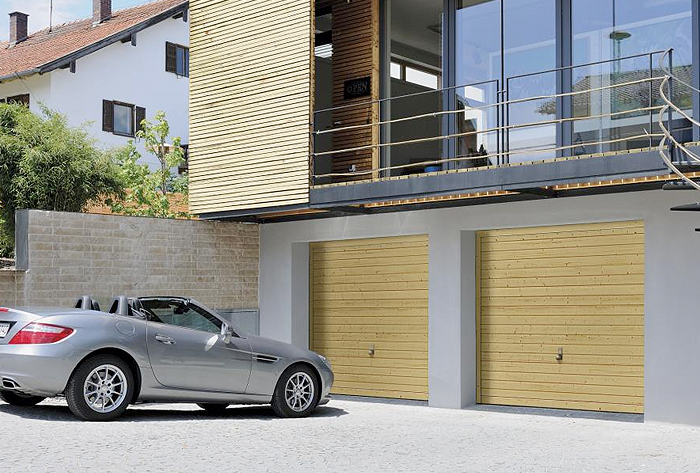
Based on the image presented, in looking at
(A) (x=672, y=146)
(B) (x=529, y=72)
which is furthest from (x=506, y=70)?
(A) (x=672, y=146)

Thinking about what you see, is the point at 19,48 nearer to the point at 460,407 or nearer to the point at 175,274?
the point at 175,274

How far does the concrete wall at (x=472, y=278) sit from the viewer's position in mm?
12094

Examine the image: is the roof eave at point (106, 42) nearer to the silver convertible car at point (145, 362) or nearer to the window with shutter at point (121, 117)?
the window with shutter at point (121, 117)

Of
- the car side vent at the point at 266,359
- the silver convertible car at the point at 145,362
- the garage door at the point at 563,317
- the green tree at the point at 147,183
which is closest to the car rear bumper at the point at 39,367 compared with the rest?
the silver convertible car at the point at 145,362

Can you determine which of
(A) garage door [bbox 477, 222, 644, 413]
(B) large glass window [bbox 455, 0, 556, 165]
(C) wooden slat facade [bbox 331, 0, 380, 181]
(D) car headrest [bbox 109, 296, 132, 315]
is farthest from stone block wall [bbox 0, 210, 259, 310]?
(B) large glass window [bbox 455, 0, 556, 165]

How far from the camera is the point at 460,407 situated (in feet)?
47.0

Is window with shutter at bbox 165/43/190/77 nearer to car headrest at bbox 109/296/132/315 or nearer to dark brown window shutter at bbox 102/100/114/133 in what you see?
dark brown window shutter at bbox 102/100/114/133

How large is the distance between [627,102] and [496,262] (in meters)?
3.13

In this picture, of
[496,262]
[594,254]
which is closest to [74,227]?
[496,262]

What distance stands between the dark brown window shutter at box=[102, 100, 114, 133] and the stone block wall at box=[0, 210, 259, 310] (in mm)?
13932

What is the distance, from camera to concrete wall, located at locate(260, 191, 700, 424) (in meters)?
12.1

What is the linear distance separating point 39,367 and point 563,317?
6.99 metres

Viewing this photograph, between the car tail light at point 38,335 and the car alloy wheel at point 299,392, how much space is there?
2909mm

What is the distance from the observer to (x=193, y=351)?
11305 mm
